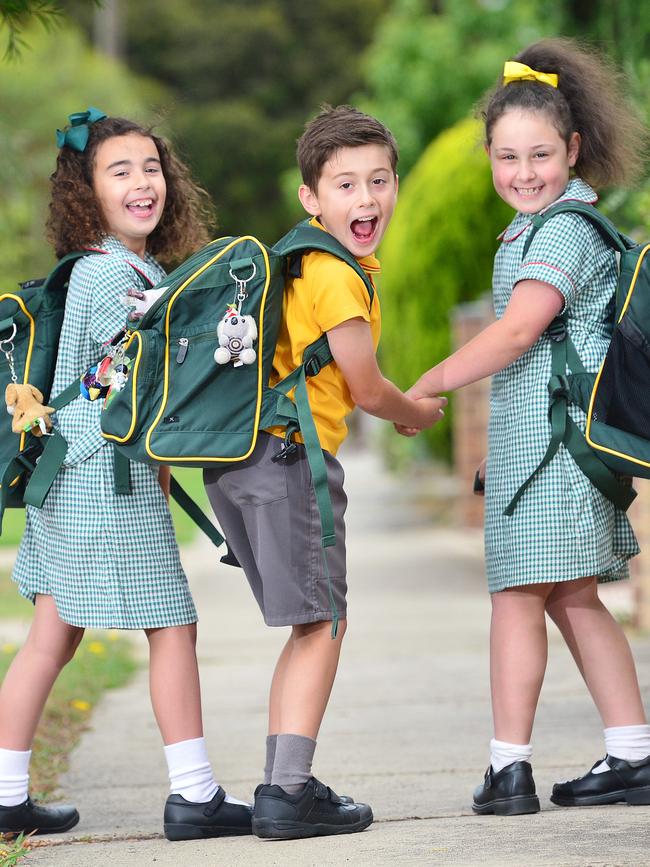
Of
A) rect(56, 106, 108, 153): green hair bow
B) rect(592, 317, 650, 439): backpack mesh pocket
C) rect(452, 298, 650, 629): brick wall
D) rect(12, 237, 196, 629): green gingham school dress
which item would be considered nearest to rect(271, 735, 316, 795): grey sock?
rect(12, 237, 196, 629): green gingham school dress

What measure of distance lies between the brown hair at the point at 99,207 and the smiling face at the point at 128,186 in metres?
0.03

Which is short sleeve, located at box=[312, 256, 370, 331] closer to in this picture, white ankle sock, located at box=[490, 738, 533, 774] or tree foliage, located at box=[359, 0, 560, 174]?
white ankle sock, located at box=[490, 738, 533, 774]

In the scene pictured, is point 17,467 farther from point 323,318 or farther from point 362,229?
point 362,229

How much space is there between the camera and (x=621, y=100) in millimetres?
3871

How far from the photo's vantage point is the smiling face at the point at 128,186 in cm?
371

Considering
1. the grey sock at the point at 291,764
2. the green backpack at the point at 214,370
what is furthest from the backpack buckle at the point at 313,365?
the grey sock at the point at 291,764

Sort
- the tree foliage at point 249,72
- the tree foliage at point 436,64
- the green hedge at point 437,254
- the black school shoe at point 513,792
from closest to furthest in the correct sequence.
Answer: the black school shoe at point 513,792, the green hedge at point 437,254, the tree foliage at point 436,64, the tree foliage at point 249,72

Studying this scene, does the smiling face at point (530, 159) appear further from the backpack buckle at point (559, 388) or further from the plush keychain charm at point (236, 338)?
the plush keychain charm at point (236, 338)

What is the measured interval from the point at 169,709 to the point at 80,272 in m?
1.14

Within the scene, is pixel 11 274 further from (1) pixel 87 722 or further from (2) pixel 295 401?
(2) pixel 295 401

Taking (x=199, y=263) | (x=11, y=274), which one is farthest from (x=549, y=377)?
(x=11, y=274)

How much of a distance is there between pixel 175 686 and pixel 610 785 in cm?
118

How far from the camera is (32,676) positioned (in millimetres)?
3604

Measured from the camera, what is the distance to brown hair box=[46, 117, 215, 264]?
12.2ft
